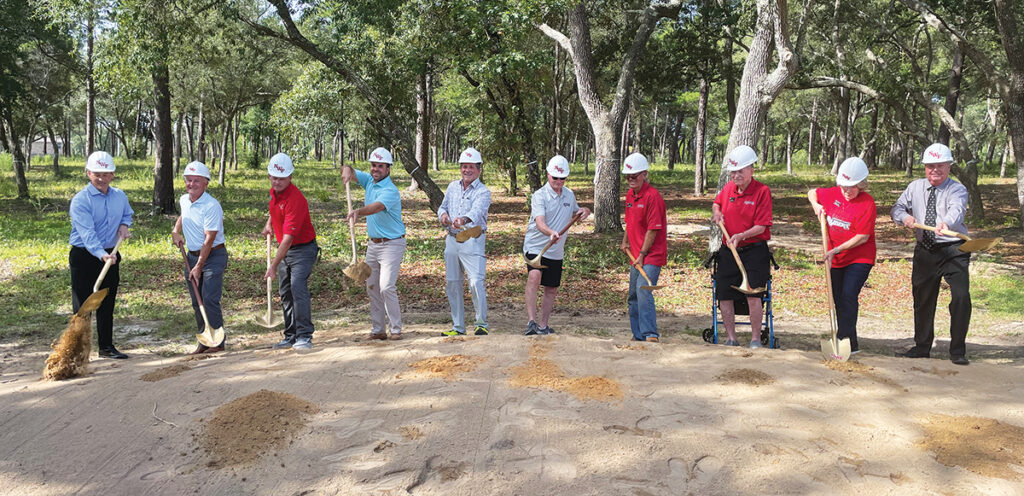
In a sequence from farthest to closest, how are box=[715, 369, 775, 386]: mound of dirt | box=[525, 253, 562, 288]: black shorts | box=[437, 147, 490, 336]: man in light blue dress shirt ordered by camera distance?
box=[525, 253, 562, 288]: black shorts → box=[437, 147, 490, 336]: man in light blue dress shirt → box=[715, 369, 775, 386]: mound of dirt

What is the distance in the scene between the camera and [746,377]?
512 cm

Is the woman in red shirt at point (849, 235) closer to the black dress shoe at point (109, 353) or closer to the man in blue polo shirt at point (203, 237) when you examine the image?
the man in blue polo shirt at point (203, 237)

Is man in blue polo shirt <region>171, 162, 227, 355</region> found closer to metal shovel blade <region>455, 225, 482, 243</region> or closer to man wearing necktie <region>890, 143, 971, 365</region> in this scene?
metal shovel blade <region>455, 225, 482, 243</region>

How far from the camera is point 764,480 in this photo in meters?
3.69

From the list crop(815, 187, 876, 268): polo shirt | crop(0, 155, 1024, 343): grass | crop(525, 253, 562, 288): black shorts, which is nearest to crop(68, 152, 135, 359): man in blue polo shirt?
crop(0, 155, 1024, 343): grass

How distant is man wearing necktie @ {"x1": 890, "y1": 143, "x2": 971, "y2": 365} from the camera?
20.3 feet

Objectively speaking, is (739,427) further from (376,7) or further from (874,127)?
(874,127)

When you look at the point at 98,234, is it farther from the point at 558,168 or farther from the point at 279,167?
the point at 558,168

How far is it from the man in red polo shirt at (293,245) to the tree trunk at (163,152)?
41.4 feet

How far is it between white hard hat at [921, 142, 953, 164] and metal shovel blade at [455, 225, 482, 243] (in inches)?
161

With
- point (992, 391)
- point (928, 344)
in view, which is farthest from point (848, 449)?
point (928, 344)

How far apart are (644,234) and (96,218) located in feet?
17.3

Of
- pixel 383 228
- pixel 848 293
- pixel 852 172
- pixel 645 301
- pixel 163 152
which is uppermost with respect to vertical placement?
pixel 163 152

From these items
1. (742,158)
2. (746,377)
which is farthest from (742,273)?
(746,377)
